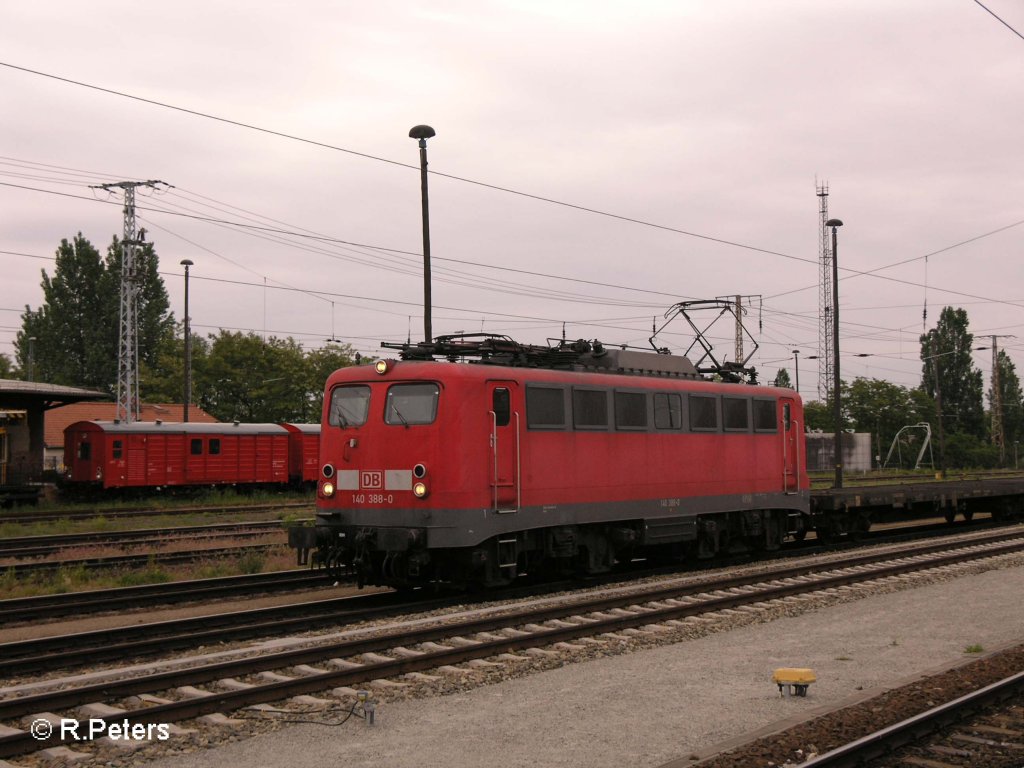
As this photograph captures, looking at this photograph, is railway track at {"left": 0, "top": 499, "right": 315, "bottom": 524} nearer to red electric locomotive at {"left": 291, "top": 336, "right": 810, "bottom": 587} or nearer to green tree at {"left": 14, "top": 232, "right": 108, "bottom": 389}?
red electric locomotive at {"left": 291, "top": 336, "right": 810, "bottom": 587}

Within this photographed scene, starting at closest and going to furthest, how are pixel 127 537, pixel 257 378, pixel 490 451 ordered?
pixel 490 451 → pixel 127 537 → pixel 257 378

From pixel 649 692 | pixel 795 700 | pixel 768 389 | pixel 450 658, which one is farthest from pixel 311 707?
pixel 768 389

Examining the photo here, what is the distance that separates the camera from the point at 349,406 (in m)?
14.3

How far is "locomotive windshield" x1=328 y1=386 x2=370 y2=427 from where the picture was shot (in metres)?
14.1

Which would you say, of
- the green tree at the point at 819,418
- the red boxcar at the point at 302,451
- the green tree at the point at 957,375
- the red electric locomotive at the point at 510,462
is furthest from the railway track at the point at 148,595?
the green tree at the point at 957,375

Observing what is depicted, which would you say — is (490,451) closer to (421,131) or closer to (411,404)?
(411,404)

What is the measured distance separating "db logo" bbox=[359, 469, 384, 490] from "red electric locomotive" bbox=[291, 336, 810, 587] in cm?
3

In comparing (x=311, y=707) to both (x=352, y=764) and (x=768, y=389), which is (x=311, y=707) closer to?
(x=352, y=764)

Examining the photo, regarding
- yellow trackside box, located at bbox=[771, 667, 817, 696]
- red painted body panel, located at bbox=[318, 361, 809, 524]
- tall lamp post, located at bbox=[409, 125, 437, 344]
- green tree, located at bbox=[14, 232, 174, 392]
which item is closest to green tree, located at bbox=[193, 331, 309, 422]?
green tree, located at bbox=[14, 232, 174, 392]

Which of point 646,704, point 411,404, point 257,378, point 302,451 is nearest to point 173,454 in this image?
point 302,451

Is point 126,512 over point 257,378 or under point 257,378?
under

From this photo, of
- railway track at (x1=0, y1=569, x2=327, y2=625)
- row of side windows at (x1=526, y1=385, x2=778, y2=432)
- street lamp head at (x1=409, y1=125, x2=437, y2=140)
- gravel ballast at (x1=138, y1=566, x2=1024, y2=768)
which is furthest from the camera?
street lamp head at (x1=409, y1=125, x2=437, y2=140)

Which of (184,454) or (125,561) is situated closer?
(125,561)

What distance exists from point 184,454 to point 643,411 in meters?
26.2
